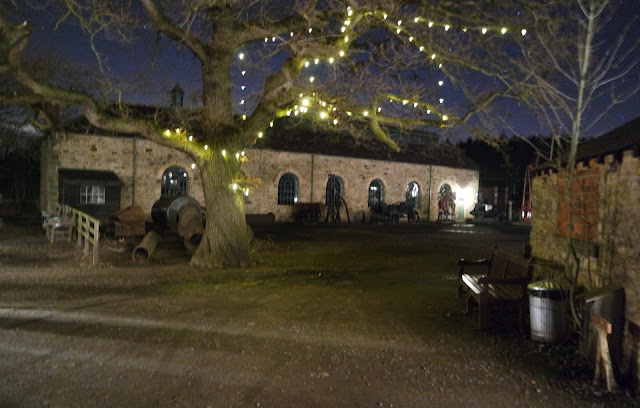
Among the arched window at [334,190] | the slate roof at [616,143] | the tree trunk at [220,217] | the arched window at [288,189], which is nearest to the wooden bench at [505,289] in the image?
the slate roof at [616,143]

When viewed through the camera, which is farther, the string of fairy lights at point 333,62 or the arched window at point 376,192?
the arched window at point 376,192

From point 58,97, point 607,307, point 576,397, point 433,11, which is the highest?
point 433,11

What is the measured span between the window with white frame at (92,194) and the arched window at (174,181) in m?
2.83

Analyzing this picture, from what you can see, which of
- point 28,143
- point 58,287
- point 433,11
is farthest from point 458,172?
point 58,287

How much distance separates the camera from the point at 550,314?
5.87m

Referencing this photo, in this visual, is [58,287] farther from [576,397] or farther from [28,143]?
[28,143]

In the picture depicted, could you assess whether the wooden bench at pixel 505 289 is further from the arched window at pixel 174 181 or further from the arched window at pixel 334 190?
the arched window at pixel 334 190

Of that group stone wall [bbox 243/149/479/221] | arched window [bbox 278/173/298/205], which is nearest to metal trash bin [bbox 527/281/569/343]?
stone wall [bbox 243/149/479/221]

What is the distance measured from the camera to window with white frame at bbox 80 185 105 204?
21172 millimetres

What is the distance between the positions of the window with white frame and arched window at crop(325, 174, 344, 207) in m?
12.7

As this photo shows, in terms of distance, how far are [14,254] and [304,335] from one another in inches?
402

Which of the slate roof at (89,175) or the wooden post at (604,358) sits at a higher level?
the slate roof at (89,175)

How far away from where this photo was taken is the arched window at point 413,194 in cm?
3301

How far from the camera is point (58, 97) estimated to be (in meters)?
10.4
